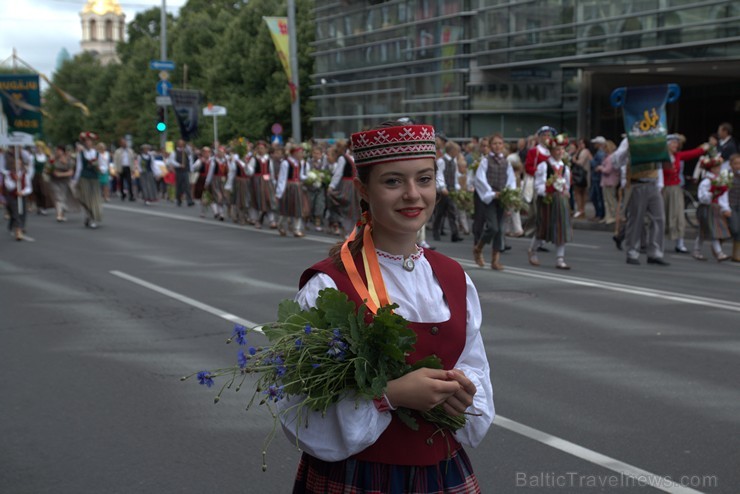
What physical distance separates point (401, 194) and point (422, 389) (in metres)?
0.58

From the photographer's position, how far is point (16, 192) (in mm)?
18484

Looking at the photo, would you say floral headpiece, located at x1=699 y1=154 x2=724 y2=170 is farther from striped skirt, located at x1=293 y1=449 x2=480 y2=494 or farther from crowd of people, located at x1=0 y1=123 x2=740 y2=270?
striped skirt, located at x1=293 y1=449 x2=480 y2=494

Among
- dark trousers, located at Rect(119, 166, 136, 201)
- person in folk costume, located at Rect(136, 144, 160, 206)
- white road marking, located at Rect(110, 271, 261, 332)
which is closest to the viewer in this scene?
white road marking, located at Rect(110, 271, 261, 332)

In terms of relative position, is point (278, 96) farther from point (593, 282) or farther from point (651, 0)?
point (593, 282)

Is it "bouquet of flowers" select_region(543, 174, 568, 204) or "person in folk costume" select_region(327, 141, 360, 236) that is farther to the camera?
"person in folk costume" select_region(327, 141, 360, 236)

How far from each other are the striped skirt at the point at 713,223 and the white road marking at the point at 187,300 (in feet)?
26.8

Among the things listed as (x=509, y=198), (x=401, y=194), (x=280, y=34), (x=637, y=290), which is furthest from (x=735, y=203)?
(x=280, y=34)

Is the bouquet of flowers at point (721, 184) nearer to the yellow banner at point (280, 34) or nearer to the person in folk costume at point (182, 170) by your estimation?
the yellow banner at point (280, 34)

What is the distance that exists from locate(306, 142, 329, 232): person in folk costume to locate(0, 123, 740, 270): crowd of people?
0.03 m

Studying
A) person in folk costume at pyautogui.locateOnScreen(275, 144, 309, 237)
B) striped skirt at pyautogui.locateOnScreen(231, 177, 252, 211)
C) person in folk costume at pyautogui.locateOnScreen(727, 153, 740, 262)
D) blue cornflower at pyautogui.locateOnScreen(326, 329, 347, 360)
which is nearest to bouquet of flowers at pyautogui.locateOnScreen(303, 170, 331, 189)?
person in folk costume at pyautogui.locateOnScreen(275, 144, 309, 237)

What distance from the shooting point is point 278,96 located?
55.9m

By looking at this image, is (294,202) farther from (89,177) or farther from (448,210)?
(89,177)

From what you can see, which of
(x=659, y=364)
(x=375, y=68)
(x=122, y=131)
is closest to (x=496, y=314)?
(x=659, y=364)
